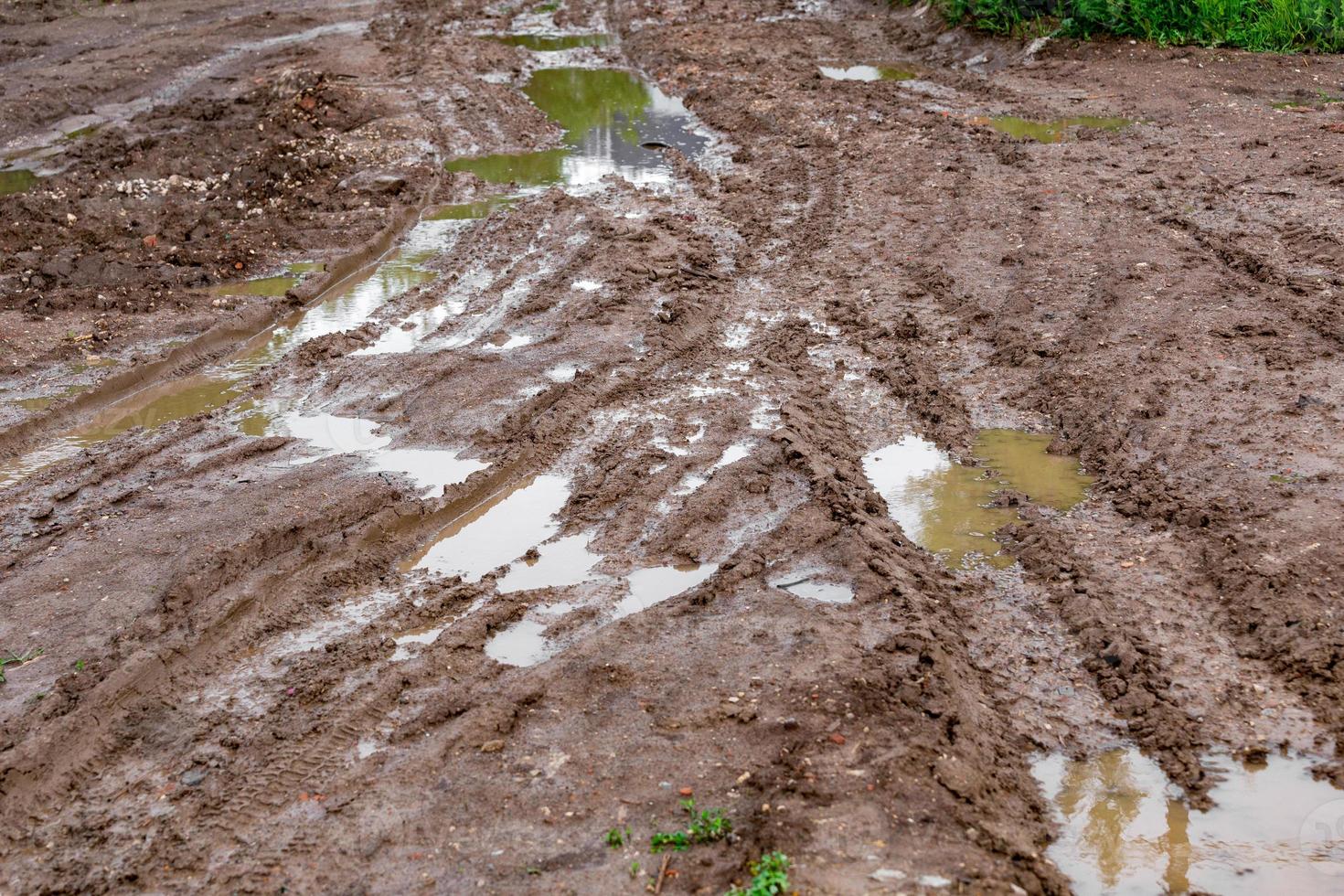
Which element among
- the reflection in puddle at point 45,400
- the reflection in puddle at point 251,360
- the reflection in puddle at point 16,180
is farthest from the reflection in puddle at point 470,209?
the reflection in puddle at point 16,180

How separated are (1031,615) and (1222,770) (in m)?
1.34

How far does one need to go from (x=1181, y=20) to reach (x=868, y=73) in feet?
16.0

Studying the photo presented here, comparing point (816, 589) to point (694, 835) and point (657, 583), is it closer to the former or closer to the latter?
point (657, 583)

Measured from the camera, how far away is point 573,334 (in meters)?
9.80

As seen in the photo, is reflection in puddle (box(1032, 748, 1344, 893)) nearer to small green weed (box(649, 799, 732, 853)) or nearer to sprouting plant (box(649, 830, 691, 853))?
small green weed (box(649, 799, 732, 853))

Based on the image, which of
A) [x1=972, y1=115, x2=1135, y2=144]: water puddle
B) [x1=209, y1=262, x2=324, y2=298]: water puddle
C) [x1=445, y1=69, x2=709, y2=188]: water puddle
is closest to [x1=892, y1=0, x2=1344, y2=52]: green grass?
[x1=972, y1=115, x2=1135, y2=144]: water puddle

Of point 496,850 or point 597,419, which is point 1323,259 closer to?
point 597,419

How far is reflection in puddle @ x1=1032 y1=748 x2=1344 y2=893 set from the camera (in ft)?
15.4

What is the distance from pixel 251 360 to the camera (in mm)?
10203

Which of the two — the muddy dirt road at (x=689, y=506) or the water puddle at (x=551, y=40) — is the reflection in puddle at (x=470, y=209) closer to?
the muddy dirt road at (x=689, y=506)

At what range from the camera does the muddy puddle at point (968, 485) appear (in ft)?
23.1

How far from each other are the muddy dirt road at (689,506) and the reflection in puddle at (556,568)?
33 millimetres

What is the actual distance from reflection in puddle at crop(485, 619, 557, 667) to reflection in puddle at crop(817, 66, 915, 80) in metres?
13.8

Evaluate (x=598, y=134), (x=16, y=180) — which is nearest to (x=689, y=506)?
(x=598, y=134)
